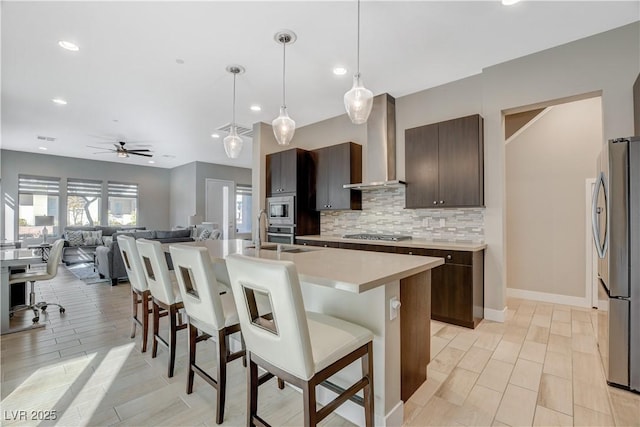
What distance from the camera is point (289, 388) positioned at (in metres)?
2.05

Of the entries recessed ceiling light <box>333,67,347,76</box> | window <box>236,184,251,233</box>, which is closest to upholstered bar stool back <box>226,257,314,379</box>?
recessed ceiling light <box>333,67,347,76</box>

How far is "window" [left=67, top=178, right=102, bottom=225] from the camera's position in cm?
838

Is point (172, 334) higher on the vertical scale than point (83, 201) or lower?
lower

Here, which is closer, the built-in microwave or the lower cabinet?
the lower cabinet

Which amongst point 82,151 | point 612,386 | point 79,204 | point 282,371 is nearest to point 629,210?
point 612,386

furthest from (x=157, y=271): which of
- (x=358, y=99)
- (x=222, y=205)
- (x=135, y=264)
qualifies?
(x=222, y=205)

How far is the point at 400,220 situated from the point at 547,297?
7.28 feet

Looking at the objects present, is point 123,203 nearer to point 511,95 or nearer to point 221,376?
point 221,376

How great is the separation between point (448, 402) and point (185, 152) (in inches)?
318

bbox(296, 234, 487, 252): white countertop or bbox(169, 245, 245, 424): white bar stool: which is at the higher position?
bbox(296, 234, 487, 252): white countertop

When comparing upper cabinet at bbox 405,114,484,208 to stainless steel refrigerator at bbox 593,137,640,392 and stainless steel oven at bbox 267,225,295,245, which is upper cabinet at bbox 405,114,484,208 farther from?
stainless steel oven at bbox 267,225,295,245

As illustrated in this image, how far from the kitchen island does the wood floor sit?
0.61 ft

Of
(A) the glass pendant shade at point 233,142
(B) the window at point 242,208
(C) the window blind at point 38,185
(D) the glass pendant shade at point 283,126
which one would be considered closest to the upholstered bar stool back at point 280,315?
(D) the glass pendant shade at point 283,126

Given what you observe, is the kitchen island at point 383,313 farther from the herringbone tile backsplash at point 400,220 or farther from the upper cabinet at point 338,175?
the upper cabinet at point 338,175
